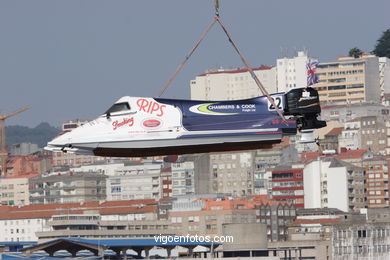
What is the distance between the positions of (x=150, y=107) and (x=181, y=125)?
104 centimetres

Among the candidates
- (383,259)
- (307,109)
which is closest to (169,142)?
(307,109)

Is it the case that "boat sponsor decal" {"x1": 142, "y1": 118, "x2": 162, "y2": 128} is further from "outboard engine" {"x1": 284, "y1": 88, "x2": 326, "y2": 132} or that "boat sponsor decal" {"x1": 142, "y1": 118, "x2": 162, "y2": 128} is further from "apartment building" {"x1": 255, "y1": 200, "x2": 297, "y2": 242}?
"apartment building" {"x1": 255, "y1": 200, "x2": 297, "y2": 242}

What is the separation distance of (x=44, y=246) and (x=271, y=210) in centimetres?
5101

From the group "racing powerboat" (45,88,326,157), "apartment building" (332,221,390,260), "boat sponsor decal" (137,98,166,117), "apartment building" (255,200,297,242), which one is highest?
"boat sponsor decal" (137,98,166,117)

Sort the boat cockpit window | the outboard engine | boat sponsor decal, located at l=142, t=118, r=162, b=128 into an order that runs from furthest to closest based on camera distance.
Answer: the outboard engine, the boat cockpit window, boat sponsor decal, located at l=142, t=118, r=162, b=128

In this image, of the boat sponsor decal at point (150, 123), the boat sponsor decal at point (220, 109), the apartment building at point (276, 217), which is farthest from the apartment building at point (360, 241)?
the boat sponsor decal at point (150, 123)

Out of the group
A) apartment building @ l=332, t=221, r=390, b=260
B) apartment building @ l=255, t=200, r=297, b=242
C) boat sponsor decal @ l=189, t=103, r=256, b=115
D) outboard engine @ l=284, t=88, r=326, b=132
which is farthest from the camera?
apartment building @ l=255, t=200, r=297, b=242

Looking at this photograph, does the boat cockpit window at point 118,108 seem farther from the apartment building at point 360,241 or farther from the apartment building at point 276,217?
the apartment building at point 276,217

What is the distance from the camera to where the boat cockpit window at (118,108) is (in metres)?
42.1

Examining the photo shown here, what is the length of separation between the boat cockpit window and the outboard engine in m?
4.67

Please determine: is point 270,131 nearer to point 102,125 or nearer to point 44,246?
point 102,125

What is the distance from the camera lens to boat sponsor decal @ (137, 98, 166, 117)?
1649 inches

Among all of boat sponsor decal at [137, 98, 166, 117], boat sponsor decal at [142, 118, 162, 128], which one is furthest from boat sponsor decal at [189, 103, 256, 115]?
boat sponsor decal at [142, 118, 162, 128]

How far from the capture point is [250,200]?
193m
